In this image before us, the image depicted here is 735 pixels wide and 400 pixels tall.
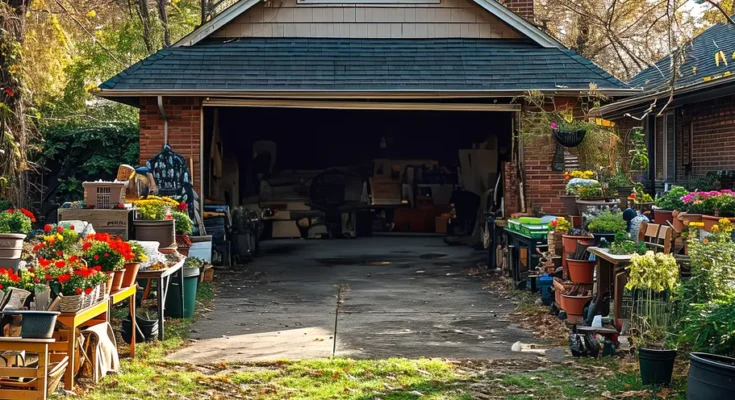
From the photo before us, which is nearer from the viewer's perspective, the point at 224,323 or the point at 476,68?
the point at 224,323

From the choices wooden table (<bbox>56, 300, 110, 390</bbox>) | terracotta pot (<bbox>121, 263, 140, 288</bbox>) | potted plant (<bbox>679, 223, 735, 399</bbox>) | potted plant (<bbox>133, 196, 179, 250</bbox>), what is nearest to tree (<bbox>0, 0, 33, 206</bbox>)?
potted plant (<bbox>133, 196, 179, 250</bbox>)

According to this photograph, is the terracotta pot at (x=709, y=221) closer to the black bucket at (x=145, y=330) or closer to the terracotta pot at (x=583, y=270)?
the terracotta pot at (x=583, y=270)

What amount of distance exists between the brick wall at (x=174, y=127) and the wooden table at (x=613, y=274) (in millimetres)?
6866

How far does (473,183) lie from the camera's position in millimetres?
20812

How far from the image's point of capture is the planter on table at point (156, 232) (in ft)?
32.0

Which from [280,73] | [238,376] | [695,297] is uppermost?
[280,73]

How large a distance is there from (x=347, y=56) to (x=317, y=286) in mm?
4114

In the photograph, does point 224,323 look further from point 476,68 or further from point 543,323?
point 476,68

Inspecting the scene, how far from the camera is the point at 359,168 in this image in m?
21.4

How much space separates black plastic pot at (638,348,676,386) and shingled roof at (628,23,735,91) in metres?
6.75

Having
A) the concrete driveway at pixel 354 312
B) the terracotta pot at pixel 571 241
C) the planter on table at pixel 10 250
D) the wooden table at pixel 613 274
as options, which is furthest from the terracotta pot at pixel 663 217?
the planter on table at pixel 10 250

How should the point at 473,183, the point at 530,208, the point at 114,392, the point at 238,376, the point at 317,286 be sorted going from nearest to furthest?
the point at 114,392 → the point at 238,376 → the point at 317,286 → the point at 530,208 → the point at 473,183

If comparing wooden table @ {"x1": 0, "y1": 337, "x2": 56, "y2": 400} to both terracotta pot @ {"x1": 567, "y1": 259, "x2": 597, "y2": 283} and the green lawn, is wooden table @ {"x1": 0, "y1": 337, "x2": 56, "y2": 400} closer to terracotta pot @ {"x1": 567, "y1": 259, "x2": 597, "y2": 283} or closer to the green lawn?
the green lawn

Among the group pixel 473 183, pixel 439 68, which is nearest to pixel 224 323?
pixel 439 68
